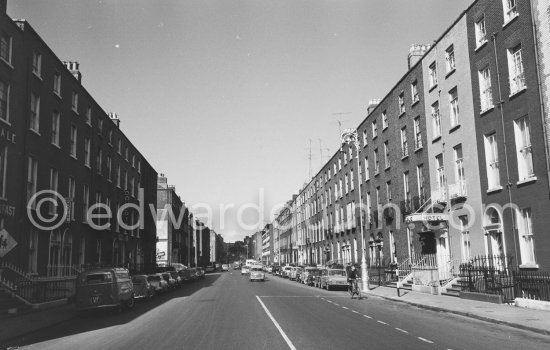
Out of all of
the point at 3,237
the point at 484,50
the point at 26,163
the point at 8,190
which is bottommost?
the point at 3,237

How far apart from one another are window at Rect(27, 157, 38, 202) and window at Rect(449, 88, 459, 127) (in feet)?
72.5

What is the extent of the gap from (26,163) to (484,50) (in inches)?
885

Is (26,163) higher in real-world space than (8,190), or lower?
higher

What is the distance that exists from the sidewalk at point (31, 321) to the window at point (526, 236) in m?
18.5

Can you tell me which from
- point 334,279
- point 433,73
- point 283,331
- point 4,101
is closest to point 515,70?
point 433,73

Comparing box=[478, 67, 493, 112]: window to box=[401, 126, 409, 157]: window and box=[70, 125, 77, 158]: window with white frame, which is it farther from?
box=[70, 125, 77, 158]: window with white frame

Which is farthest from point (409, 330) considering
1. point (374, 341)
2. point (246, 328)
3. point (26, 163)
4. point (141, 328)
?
point (26, 163)

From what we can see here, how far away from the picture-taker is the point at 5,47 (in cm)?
2219

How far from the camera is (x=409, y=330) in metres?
13.7

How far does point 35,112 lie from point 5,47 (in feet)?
12.7

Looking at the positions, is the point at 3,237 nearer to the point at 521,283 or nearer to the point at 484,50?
the point at 521,283

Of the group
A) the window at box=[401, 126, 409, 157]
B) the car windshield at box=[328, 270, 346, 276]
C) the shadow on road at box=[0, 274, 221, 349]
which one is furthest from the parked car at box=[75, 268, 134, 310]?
the window at box=[401, 126, 409, 157]

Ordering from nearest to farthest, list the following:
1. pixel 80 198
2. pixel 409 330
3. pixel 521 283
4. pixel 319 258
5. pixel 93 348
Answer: pixel 93 348
pixel 409 330
pixel 521 283
pixel 80 198
pixel 319 258

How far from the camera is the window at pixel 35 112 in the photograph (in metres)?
24.7
